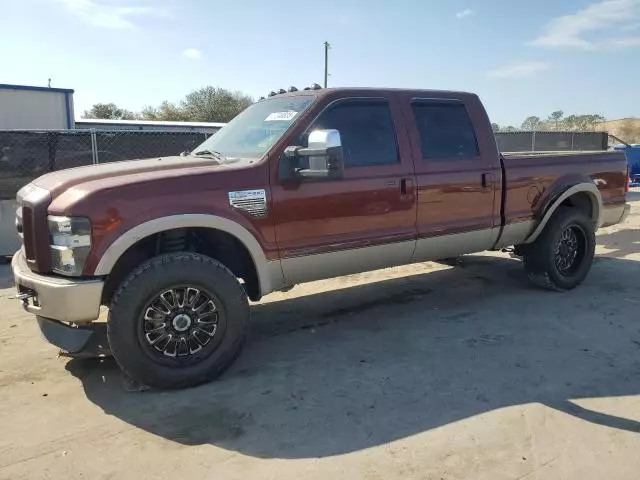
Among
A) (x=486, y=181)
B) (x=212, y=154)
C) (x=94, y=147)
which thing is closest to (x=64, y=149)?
(x=94, y=147)

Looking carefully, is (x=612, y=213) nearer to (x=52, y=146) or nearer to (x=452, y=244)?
(x=452, y=244)

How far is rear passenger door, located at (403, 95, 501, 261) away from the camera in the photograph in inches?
198

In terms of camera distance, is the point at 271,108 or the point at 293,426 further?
the point at 271,108

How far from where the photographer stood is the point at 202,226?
3885mm

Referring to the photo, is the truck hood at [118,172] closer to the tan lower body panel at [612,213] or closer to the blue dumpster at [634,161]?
the tan lower body panel at [612,213]

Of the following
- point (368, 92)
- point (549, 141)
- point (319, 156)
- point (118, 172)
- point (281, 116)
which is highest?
point (549, 141)

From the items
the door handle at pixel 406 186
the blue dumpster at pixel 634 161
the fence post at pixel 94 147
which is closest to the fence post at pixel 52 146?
the fence post at pixel 94 147

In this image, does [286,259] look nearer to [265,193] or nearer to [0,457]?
[265,193]

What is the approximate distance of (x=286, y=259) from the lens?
4.36 meters

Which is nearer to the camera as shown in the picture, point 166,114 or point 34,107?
point 34,107

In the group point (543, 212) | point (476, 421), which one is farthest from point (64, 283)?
point (543, 212)

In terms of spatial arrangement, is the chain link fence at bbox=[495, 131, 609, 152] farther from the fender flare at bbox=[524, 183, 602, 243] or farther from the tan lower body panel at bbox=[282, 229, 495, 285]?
the tan lower body panel at bbox=[282, 229, 495, 285]

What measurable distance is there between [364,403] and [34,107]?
17.7 metres

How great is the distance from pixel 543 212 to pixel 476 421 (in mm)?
3198
